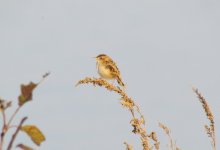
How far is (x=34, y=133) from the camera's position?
1.48 meters

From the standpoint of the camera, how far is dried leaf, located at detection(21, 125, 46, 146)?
145 cm

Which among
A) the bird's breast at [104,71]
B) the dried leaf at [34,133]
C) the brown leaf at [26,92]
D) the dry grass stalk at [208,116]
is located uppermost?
the bird's breast at [104,71]

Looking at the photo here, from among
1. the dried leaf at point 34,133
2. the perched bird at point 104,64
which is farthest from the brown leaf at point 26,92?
the perched bird at point 104,64

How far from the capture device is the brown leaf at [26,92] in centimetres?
137

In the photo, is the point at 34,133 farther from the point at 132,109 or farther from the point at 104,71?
the point at 104,71

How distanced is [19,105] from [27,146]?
0.40 feet

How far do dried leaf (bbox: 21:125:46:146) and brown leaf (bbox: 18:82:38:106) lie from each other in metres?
0.10

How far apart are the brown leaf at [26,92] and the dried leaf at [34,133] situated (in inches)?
4.0

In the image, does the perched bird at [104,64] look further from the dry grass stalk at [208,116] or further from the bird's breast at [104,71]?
the dry grass stalk at [208,116]

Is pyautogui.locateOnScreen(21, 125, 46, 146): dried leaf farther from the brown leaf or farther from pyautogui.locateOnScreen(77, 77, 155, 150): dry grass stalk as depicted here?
pyautogui.locateOnScreen(77, 77, 155, 150): dry grass stalk

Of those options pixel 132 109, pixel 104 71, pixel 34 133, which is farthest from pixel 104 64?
pixel 34 133

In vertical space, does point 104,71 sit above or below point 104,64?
below

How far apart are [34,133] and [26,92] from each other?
0.16 m

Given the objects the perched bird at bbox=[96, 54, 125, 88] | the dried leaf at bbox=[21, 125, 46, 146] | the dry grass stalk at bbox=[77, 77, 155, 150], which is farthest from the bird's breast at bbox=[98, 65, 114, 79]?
the dried leaf at bbox=[21, 125, 46, 146]
